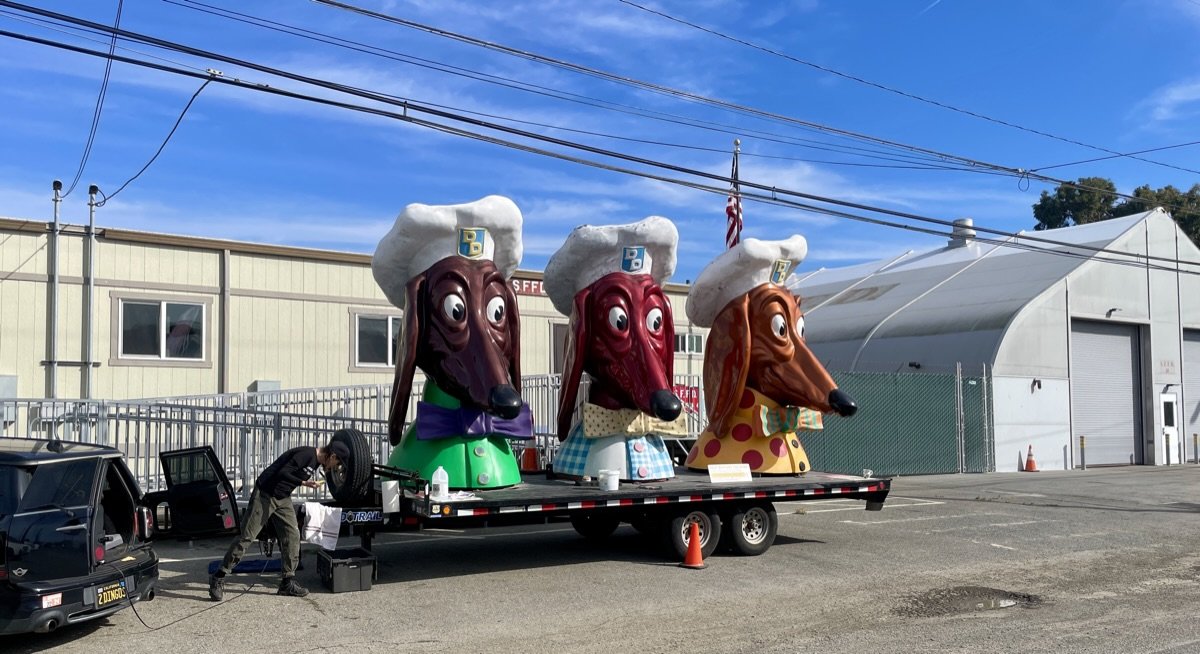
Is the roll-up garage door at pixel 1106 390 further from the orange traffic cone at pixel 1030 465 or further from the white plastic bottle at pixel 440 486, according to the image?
the white plastic bottle at pixel 440 486

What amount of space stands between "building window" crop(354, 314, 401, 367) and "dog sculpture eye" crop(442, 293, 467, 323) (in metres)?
8.13

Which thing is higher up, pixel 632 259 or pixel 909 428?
pixel 632 259

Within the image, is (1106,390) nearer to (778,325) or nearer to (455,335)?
(778,325)

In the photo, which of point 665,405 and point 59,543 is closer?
Result: point 59,543

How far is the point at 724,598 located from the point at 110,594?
5066 millimetres

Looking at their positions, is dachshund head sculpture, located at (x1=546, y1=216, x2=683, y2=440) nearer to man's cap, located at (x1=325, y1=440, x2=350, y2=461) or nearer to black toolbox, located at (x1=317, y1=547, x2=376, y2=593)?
man's cap, located at (x1=325, y1=440, x2=350, y2=461)

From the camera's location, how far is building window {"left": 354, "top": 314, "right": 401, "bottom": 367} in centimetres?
1847

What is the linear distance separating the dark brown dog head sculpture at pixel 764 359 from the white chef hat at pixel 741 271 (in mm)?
139

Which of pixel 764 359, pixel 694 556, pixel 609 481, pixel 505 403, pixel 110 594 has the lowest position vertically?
pixel 694 556

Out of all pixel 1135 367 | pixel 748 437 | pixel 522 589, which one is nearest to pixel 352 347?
pixel 748 437

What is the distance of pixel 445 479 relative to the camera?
968 cm

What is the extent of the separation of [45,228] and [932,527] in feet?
45.4

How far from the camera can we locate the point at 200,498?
352 inches

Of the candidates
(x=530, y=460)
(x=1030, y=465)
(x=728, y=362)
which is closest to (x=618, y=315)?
(x=728, y=362)
